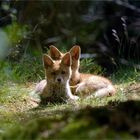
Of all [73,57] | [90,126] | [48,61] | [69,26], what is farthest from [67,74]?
[90,126]

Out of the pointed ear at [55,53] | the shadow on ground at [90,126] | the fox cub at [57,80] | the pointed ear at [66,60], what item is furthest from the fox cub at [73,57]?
the shadow on ground at [90,126]

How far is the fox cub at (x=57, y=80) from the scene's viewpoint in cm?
978

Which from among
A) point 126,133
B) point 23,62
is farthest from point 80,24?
point 126,133

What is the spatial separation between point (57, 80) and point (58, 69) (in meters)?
0.21

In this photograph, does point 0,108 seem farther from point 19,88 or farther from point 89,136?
point 89,136

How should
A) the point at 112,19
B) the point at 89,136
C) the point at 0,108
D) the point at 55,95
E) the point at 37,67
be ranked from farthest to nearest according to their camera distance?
the point at 112,19, the point at 37,67, the point at 55,95, the point at 0,108, the point at 89,136

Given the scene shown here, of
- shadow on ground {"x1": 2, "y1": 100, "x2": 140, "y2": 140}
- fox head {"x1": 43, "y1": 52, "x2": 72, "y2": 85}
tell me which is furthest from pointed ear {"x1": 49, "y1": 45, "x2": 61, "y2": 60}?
shadow on ground {"x1": 2, "y1": 100, "x2": 140, "y2": 140}

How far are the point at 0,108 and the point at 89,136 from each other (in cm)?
641

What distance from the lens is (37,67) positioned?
12445mm

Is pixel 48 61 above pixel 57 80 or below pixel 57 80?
above

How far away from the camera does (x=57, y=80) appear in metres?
9.75

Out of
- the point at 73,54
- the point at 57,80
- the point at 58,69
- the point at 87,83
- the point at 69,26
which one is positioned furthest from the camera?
the point at 69,26

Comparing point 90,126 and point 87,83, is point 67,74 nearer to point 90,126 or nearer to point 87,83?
point 87,83

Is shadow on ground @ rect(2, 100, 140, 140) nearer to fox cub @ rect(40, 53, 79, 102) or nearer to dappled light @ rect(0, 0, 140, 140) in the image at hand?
dappled light @ rect(0, 0, 140, 140)
